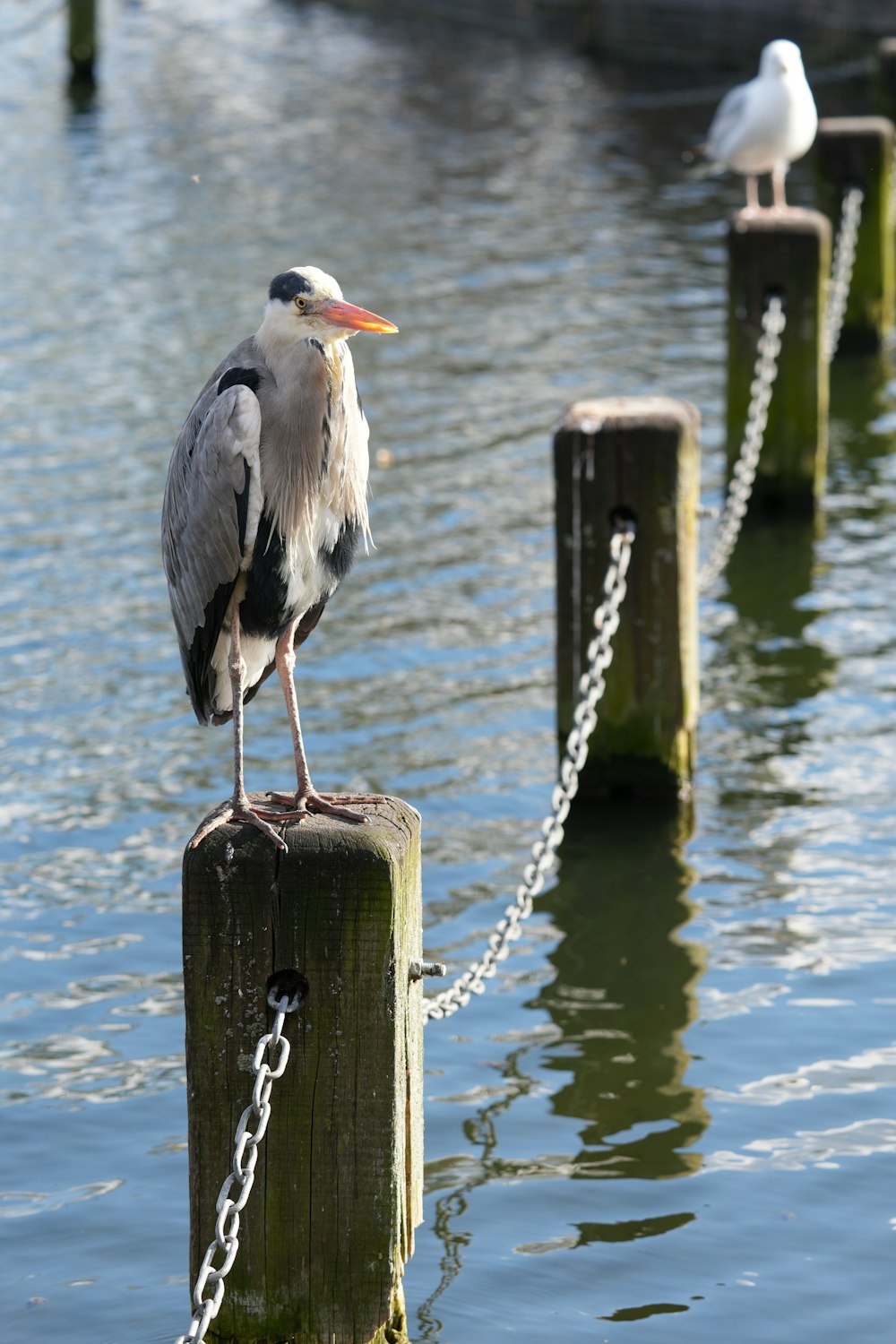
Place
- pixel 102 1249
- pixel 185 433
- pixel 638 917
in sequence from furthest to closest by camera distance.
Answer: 1. pixel 638 917
2. pixel 102 1249
3. pixel 185 433

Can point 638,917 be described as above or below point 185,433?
below

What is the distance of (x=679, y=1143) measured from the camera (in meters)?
4.51

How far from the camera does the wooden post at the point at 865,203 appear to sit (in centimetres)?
1095

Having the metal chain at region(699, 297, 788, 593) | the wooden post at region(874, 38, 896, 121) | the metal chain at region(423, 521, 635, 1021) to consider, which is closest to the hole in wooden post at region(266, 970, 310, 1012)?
the metal chain at region(423, 521, 635, 1021)

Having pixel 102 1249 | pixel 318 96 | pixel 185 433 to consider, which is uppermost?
pixel 318 96

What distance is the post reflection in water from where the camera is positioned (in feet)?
14.4

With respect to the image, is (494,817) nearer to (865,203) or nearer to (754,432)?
(754,432)

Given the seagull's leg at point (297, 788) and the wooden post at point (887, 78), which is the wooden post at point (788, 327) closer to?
the seagull's leg at point (297, 788)

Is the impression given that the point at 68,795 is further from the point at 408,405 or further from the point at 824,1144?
the point at 408,405

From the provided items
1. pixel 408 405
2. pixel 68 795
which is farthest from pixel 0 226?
pixel 68 795

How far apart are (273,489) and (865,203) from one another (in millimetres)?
8317

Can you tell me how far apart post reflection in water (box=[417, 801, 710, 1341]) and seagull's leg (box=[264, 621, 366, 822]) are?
1218 millimetres

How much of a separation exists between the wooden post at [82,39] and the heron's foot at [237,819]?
20411mm

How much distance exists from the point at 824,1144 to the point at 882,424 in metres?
6.44
